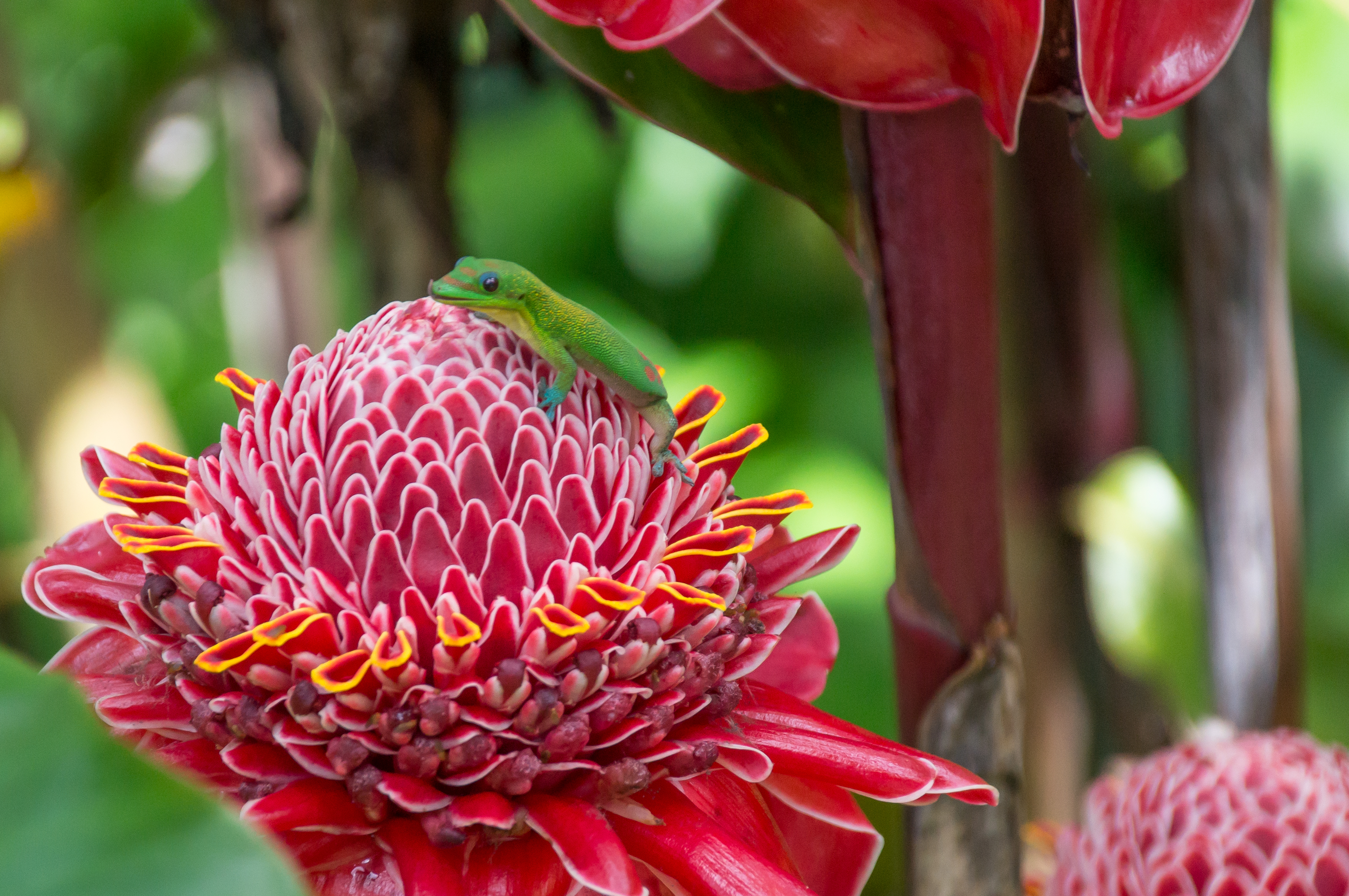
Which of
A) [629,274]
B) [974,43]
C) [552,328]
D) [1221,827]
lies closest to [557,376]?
[552,328]

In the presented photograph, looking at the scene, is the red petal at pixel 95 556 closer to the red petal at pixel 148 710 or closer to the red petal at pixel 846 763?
the red petal at pixel 148 710

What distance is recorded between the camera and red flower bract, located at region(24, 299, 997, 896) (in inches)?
8.8

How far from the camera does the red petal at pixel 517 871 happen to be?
219 millimetres

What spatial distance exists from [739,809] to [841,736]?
3cm

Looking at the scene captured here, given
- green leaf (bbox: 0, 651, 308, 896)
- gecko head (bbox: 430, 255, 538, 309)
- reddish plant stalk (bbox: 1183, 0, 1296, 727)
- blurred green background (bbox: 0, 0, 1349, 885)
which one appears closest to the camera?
green leaf (bbox: 0, 651, 308, 896)

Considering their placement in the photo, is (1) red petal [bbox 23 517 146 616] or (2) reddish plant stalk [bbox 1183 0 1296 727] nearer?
(1) red petal [bbox 23 517 146 616]

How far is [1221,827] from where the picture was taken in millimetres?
327

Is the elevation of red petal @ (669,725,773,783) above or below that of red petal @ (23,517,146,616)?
below

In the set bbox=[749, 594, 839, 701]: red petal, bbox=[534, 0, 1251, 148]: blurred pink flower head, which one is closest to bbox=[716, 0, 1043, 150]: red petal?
bbox=[534, 0, 1251, 148]: blurred pink flower head

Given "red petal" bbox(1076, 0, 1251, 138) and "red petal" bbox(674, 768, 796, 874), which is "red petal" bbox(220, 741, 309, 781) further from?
"red petal" bbox(1076, 0, 1251, 138)

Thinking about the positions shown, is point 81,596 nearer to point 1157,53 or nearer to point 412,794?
point 412,794

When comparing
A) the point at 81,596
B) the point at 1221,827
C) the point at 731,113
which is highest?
the point at 731,113

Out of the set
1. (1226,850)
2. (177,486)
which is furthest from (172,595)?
(1226,850)

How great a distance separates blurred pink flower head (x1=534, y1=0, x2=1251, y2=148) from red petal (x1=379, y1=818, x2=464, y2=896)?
161mm
